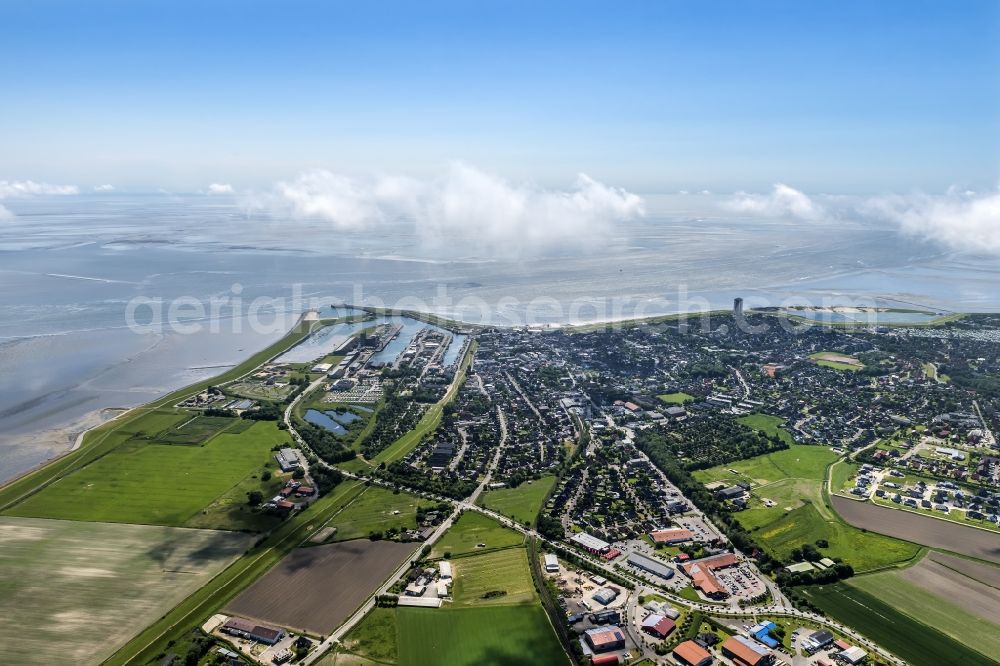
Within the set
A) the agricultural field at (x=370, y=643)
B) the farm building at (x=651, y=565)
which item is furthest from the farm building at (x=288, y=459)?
the farm building at (x=651, y=565)

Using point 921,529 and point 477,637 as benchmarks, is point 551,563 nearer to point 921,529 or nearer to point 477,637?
point 477,637

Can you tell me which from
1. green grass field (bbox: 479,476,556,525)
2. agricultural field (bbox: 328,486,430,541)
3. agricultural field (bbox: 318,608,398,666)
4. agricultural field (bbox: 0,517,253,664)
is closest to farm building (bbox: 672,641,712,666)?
agricultural field (bbox: 318,608,398,666)

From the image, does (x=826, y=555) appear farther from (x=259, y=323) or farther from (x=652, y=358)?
(x=259, y=323)

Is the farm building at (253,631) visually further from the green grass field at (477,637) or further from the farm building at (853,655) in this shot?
the farm building at (853,655)

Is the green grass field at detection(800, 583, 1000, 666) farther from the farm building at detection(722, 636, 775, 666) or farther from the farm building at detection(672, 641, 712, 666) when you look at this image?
the farm building at detection(672, 641, 712, 666)

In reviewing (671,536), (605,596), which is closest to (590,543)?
(605,596)

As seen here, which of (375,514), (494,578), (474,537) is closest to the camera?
(494,578)

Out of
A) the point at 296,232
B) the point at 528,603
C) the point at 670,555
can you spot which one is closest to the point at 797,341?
the point at 670,555
